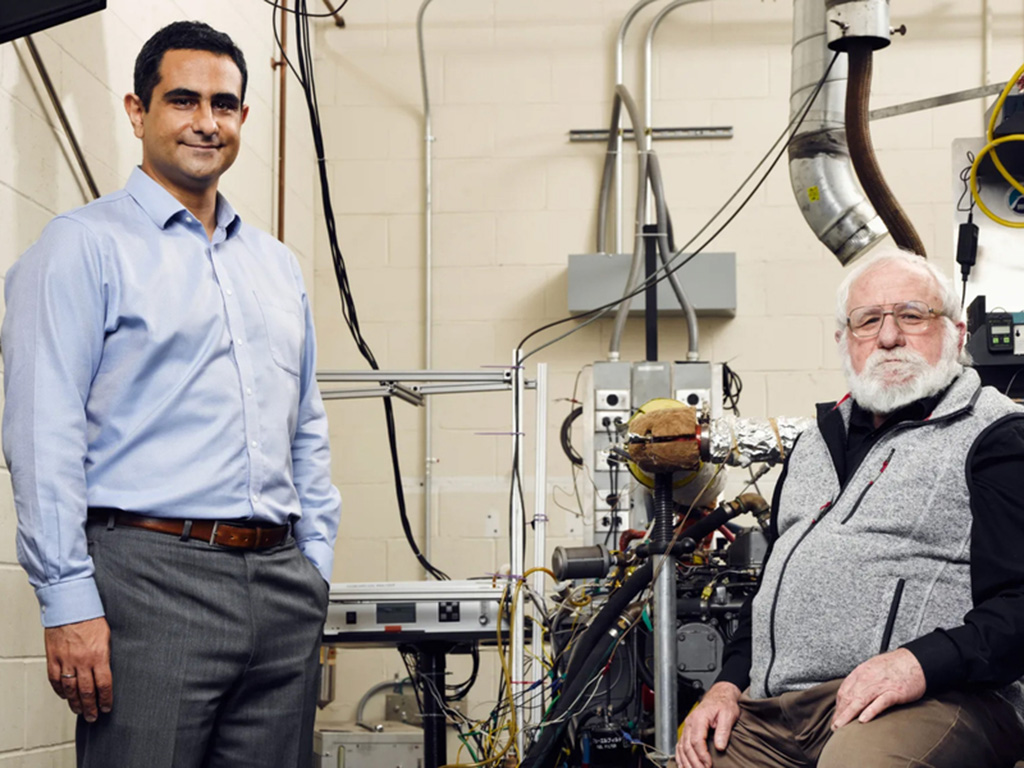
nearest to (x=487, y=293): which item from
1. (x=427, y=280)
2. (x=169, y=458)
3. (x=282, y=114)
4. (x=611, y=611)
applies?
(x=427, y=280)

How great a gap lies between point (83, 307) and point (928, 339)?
1.38 m

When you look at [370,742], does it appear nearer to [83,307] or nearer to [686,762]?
[686,762]

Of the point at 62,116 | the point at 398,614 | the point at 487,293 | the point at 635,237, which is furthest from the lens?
the point at 487,293

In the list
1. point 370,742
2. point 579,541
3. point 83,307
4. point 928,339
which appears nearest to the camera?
point 83,307

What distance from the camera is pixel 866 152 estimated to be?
3.25 metres

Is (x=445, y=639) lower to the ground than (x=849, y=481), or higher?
lower

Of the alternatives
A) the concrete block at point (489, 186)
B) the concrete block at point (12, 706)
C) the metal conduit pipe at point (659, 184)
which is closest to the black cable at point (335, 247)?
the concrete block at point (489, 186)

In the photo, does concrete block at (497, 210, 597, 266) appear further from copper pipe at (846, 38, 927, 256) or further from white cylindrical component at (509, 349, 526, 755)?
white cylindrical component at (509, 349, 526, 755)

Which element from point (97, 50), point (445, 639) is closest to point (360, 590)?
point (445, 639)

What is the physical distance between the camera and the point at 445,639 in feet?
9.20

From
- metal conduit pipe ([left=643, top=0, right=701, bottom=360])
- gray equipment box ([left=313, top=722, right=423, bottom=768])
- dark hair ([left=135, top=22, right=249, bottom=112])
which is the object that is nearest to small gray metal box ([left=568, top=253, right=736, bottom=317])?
metal conduit pipe ([left=643, top=0, right=701, bottom=360])

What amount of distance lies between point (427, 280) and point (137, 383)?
9.86ft

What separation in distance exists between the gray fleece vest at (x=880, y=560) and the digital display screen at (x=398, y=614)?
3.47 ft

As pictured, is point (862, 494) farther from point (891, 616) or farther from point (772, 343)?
point (772, 343)
